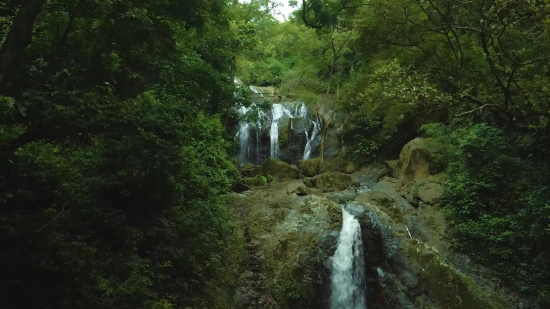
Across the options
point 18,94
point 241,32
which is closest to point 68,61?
point 18,94

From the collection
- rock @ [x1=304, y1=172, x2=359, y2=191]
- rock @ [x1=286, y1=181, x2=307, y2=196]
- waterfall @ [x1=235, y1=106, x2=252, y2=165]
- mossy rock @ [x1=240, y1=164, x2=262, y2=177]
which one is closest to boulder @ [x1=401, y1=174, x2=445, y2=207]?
rock @ [x1=304, y1=172, x2=359, y2=191]

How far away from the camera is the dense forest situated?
16.1ft

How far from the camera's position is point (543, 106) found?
22.5 ft

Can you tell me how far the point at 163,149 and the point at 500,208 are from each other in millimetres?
9218

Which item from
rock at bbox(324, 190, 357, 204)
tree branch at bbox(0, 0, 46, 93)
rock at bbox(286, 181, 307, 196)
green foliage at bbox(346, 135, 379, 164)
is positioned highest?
tree branch at bbox(0, 0, 46, 93)

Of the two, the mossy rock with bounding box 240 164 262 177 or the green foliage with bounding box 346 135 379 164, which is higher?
the green foliage with bounding box 346 135 379 164

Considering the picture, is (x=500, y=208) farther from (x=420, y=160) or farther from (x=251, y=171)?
(x=251, y=171)

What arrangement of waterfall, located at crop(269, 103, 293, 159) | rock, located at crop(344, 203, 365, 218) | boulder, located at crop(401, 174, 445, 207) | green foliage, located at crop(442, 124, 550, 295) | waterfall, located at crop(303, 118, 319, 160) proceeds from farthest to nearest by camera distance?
waterfall, located at crop(269, 103, 293, 159)
waterfall, located at crop(303, 118, 319, 160)
boulder, located at crop(401, 174, 445, 207)
rock, located at crop(344, 203, 365, 218)
green foliage, located at crop(442, 124, 550, 295)

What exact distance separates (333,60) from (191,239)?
1357 cm

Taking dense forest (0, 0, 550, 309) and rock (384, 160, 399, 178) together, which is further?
rock (384, 160, 399, 178)

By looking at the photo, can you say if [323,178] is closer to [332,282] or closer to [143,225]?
[332,282]

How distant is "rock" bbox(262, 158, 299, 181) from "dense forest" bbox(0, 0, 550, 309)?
3.90 meters

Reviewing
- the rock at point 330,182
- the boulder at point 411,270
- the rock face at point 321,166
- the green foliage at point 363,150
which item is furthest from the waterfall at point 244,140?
the boulder at point 411,270

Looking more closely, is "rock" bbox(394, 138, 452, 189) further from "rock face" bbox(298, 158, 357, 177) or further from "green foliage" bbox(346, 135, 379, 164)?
"rock face" bbox(298, 158, 357, 177)
